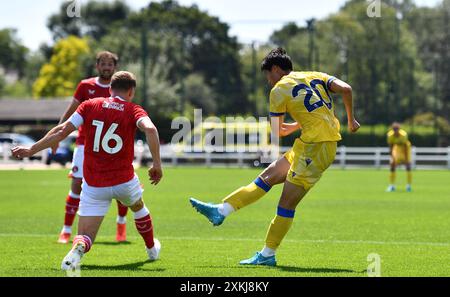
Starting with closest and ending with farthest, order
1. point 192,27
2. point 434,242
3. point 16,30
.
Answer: point 434,242
point 192,27
point 16,30

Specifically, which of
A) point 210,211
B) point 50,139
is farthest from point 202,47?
point 50,139

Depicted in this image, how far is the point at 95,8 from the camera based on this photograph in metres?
128

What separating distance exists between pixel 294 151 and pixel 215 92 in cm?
5040

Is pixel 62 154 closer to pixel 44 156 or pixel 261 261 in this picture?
pixel 44 156

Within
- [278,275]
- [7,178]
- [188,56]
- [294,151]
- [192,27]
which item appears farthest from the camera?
[192,27]

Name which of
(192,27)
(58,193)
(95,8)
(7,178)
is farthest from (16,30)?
(58,193)

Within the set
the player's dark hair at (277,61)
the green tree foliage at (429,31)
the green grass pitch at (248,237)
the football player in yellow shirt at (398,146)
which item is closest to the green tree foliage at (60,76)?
the green tree foliage at (429,31)

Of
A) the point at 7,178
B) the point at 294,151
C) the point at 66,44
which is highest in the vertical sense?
the point at 66,44

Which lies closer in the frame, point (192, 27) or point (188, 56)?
point (188, 56)

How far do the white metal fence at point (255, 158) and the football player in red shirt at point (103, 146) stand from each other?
35.3 metres

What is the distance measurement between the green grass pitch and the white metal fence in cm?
1993

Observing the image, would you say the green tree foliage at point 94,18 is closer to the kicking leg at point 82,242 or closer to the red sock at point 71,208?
the red sock at point 71,208
